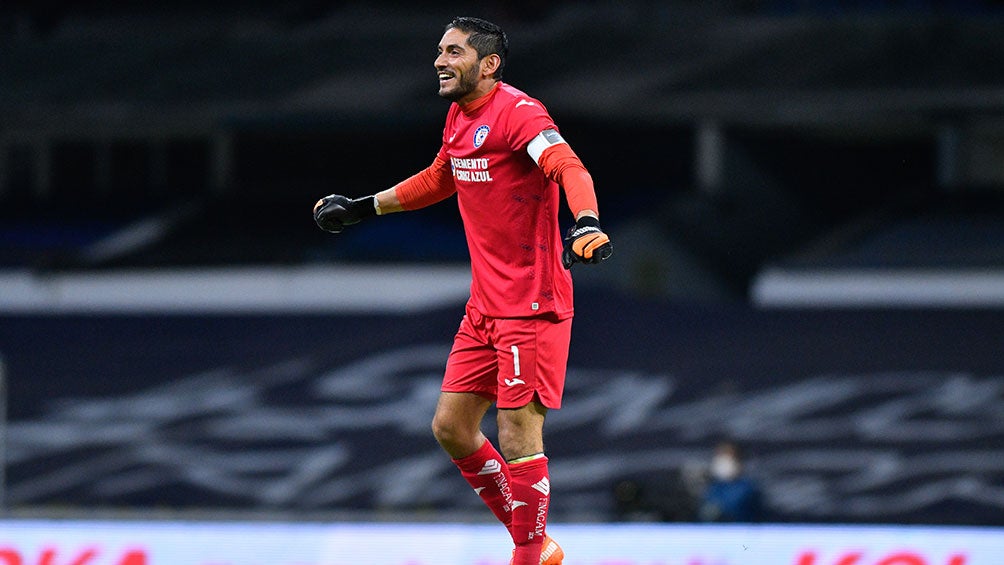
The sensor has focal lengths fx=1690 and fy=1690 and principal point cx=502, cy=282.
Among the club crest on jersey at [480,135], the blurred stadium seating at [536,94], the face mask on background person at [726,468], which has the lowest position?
the face mask on background person at [726,468]

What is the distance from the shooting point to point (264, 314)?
2009 cm

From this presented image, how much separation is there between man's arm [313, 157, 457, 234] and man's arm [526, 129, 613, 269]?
752 mm

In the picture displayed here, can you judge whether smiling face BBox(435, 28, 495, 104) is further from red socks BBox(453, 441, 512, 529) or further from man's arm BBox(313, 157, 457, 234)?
red socks BBox(453, 441, 512, 529)

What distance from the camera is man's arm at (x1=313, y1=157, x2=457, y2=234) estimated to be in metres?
6.98

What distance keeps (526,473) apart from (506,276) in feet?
2.52

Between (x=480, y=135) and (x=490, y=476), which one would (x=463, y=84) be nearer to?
(x=480, y=135)

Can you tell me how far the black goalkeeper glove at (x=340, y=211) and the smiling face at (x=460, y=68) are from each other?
80 cm

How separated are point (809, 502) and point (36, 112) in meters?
12.2

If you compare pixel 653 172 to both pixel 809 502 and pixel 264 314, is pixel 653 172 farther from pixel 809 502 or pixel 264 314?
pixel 809 502

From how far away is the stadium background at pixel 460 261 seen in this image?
1669cm

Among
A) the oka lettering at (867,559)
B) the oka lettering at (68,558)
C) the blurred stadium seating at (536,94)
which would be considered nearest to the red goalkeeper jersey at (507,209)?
the oka lettering at (867,559)

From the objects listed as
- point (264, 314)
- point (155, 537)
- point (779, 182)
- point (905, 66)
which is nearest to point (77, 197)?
point (264, 314)

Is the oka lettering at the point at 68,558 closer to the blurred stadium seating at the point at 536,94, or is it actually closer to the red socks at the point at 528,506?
the red socks at the point at 528,506

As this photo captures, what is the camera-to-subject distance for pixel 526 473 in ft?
21.5
